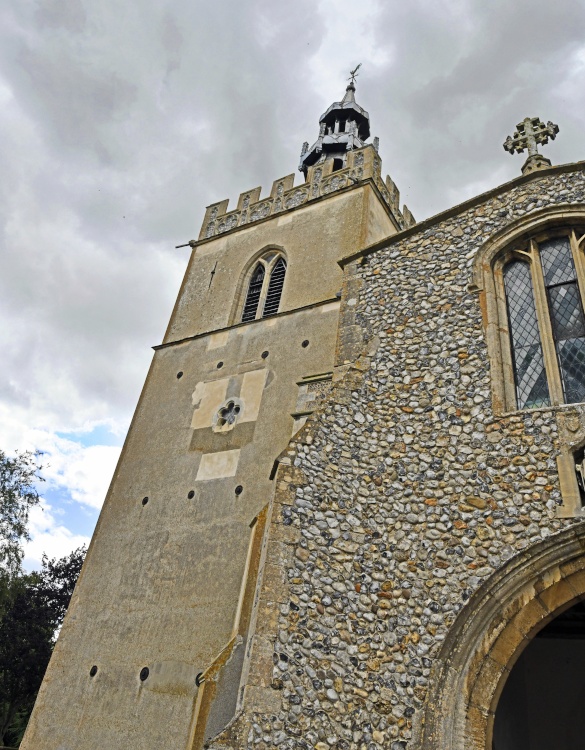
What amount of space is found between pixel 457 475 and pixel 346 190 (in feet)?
33.2

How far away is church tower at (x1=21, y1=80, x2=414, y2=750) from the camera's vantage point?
873 cm

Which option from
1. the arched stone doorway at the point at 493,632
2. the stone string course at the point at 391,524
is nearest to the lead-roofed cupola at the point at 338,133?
the stone string course at the point at 391,524

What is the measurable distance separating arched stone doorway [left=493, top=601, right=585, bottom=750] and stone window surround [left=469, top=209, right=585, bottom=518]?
3.16 meters

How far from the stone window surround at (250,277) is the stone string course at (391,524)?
669cm

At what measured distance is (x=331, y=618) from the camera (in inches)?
210

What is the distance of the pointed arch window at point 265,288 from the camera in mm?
13516

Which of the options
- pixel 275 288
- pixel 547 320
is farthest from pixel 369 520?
pixel 275 288

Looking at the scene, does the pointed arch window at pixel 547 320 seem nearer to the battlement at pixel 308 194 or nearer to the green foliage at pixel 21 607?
the battlement at pixel 308 194

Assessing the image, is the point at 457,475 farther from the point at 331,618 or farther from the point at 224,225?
the point at 224,225

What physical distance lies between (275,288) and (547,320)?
7832 mm

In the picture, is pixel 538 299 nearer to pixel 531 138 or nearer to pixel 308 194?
pixel 531 138

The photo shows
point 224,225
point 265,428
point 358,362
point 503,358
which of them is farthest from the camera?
point 224,225

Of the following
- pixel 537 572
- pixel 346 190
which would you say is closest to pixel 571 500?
pixel 537 572

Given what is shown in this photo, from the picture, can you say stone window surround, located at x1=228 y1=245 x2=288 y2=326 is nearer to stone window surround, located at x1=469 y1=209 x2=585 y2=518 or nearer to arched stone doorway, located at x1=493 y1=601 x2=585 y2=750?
stone window surround, located at x1=469 y1=209 x2=585 y2=518
